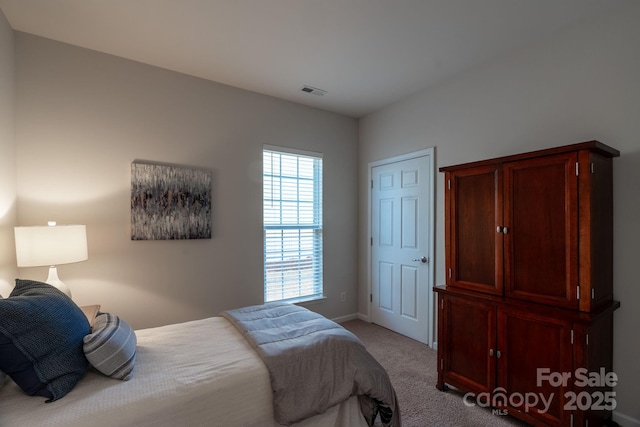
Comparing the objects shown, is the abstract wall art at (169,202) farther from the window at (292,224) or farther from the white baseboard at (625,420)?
the white baseboard at (625,420)

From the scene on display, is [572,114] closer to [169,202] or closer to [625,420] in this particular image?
[625,420]

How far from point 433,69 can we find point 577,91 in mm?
1149

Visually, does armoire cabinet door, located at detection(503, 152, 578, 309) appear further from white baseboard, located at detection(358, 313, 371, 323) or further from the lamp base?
the lamp base

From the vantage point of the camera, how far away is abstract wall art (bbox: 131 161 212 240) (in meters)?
2.74

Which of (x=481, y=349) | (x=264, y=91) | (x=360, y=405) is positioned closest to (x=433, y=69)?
(x=264, y=91)

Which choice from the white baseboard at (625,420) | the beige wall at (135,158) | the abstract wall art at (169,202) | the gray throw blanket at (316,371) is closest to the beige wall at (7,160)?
the beige wall at (135,158)

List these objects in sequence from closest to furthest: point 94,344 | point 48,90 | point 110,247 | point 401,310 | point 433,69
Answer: point 94,344, point 48,90, point 110,247, point 433,69, point 401,310

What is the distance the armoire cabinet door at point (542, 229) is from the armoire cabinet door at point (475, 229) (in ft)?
0.22

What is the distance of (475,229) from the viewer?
91.3 inches

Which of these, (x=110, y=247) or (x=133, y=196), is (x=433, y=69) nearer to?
(x=133, y=196)

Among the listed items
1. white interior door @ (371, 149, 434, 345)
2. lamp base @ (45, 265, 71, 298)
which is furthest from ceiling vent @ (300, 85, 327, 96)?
lamp base @ (45, 265, 71, 298)

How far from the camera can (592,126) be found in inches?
85.4

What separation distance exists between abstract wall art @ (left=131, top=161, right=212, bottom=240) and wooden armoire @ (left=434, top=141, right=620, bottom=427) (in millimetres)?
2314

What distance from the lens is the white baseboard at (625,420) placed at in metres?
1.94
